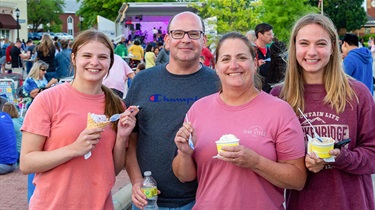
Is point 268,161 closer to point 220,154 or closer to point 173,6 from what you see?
point 220,154

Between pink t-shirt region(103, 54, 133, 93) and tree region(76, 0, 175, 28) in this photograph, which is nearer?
pink t-shirt region(103, 54, 133, 93)

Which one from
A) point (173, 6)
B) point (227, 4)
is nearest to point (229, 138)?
point (227, 4)

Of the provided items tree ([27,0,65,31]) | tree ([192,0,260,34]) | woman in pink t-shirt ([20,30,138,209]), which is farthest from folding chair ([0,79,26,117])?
tree ([27,0,65,31])

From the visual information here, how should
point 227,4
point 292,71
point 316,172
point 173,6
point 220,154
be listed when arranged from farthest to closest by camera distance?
point 173,6, point 227,4, point 292,71, point 316,172, point 220,154

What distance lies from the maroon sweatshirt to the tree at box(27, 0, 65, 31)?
98248 mm

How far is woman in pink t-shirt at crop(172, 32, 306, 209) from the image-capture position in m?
3.26

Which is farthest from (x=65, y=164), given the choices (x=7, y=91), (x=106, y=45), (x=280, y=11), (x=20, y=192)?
(x=280, y=11)

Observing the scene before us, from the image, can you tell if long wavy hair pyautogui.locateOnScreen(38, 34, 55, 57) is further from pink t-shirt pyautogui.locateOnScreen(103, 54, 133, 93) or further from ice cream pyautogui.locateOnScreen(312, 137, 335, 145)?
ice cream pyautogui.locateOnScreen(312, 137, 335, 145)

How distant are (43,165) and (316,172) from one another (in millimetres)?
1733

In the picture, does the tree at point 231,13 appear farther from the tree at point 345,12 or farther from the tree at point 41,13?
the tree at point 41,13

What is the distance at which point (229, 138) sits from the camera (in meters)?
3.14

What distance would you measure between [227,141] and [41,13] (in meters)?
99.6

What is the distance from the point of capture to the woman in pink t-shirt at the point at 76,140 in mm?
3449

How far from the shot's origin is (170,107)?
398 centimetres
